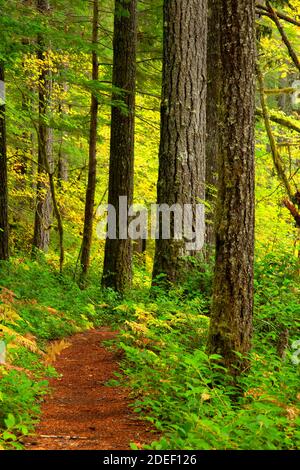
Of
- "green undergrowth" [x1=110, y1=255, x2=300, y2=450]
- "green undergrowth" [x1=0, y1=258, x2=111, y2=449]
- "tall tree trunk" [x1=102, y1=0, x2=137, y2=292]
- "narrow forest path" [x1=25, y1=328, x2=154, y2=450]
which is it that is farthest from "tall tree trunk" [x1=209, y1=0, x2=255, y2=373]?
"tall tree trunk" [x1=102, y1=0, x2=137, y2=292]

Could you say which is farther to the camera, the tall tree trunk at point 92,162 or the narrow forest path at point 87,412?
the tall tree trunk at point 92,162

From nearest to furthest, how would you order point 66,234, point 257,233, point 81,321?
point 81,321 < point 257,233 < point 66,234

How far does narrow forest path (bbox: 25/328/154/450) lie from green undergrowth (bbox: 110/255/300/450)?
20 cm

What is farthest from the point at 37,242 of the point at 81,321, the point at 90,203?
the point at 81,321

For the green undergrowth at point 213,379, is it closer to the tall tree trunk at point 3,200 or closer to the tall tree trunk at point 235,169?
the tall tree trunk at point 235,169

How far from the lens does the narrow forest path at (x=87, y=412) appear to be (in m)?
4.35

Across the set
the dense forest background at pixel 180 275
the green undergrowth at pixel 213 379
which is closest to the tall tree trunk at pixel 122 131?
the dense forest background at pixel 180 275

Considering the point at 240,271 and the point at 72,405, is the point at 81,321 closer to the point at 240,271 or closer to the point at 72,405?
the point at 72,405

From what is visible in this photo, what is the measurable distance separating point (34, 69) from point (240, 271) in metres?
11.7

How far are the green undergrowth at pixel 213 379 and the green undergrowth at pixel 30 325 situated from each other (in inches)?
41.5

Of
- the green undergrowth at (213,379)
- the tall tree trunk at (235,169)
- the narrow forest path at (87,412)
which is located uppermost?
the tall tree trunk at (235,169)

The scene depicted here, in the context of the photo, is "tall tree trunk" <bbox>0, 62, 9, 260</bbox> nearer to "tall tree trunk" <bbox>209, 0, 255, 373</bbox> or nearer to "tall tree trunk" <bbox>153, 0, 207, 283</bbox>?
"tall tree trunk" <bbox>153, 0, 207, 283</bbox>

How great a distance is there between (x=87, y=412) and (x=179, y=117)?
5.90 m

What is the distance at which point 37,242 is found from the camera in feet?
57.6
